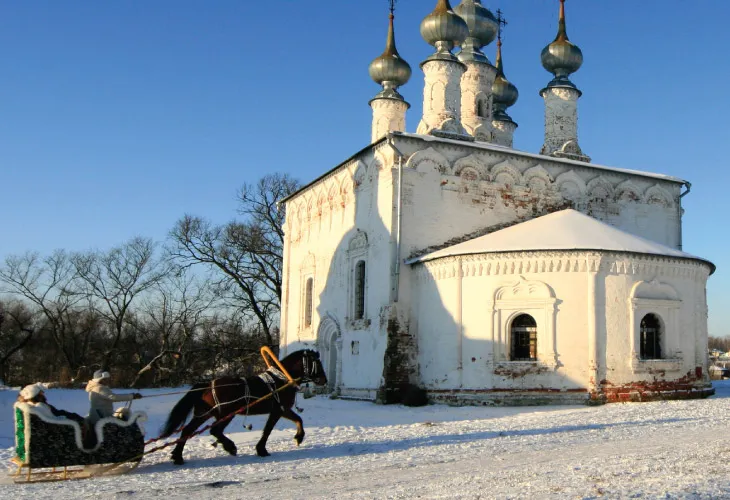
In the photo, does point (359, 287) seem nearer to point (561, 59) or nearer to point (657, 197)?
point (657, 197)

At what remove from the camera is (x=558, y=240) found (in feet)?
50.0

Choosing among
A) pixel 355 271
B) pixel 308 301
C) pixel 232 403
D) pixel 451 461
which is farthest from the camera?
pixel 308 301

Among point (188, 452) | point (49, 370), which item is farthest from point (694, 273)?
point (49, 370)

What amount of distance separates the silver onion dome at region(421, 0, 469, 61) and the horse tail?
13847mm

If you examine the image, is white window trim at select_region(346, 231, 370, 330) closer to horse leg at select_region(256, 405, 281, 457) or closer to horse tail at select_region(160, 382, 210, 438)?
horse leg at select_region(256, 405, 281, 457)

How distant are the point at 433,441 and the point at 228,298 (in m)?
22.4

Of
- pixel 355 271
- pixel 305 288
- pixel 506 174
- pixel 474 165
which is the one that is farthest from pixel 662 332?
pixel 305 288

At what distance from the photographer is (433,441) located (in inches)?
365

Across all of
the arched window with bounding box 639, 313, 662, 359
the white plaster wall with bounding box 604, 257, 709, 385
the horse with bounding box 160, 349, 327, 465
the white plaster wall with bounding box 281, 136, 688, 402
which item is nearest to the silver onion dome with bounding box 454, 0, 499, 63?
the white plaster wall with bounding box 281, 136, 688, 402

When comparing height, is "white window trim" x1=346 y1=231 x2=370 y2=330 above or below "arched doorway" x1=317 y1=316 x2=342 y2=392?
above

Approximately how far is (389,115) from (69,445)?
1577 centimetres

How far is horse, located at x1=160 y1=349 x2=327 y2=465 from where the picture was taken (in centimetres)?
798

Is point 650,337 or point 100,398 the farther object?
point 650,337

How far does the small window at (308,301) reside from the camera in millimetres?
21600
